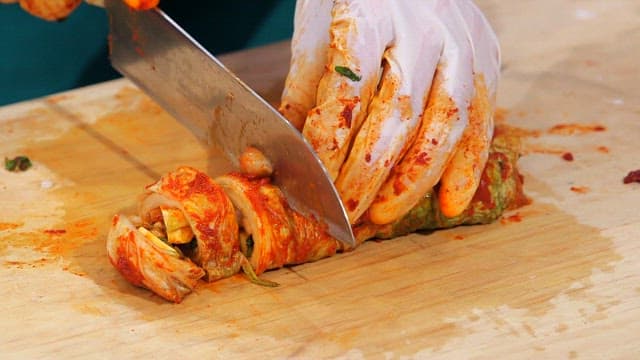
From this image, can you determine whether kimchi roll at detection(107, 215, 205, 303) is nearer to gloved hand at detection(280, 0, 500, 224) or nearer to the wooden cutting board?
the wooden cutting board

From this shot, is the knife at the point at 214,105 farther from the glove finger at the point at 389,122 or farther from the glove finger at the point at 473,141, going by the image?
the glove finger at the point at 473,141

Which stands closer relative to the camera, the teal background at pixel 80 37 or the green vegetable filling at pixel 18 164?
the green vegetable filling at pixel 18 164

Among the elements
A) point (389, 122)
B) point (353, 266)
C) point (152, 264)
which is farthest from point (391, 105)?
point (152, 264)

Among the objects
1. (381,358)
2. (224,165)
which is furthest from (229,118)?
(381,358)

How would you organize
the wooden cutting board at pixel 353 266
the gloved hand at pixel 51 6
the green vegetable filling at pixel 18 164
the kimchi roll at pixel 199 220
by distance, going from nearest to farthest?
1. the wooden cutting board at pixel 353 266
2. the kimchi roll at pixel 199 220
3. the green vegetable filling at pixel 18 164
4. the gloved hand at pixel 51 6

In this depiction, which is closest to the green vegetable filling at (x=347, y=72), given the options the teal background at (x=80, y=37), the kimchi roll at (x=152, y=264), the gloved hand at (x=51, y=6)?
the kimchi roll at (x=152, y=264)

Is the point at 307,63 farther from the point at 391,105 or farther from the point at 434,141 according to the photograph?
the point at 434,141
